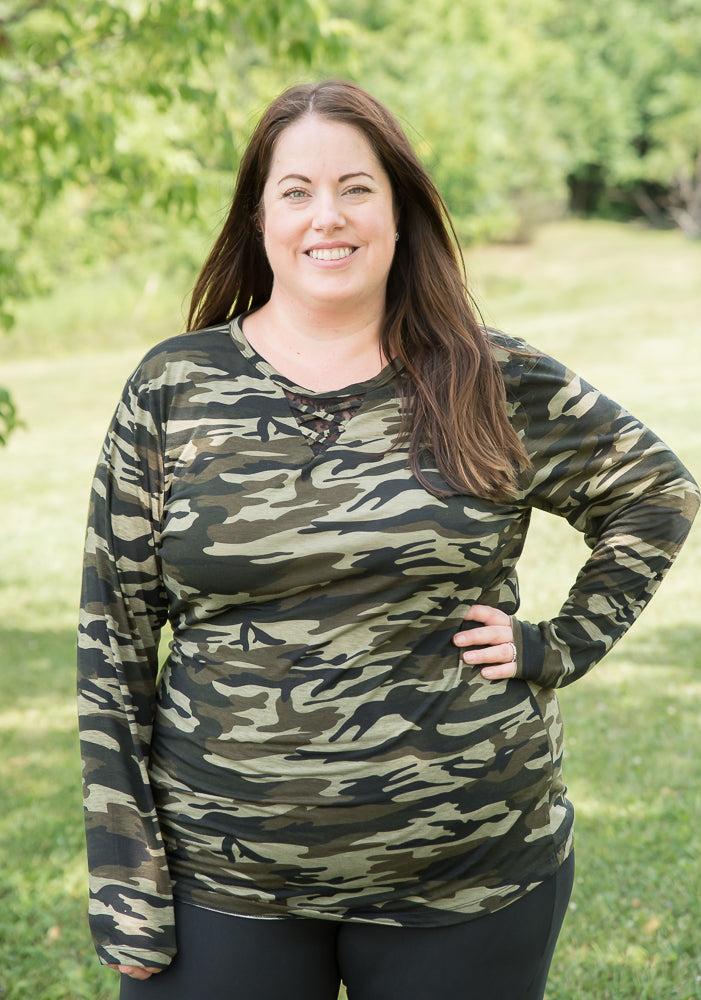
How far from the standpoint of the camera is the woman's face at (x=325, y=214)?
2145mm

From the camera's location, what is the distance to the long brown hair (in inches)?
82.7

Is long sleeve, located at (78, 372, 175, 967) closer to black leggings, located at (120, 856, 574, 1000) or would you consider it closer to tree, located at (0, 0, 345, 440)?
black leggings, located at (120, 856, 574, 1000)

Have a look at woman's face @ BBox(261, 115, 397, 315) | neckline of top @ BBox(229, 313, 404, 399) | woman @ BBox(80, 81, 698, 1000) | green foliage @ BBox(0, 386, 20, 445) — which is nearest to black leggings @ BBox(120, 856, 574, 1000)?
woman @ BBox(80, 81, 698, 1000)

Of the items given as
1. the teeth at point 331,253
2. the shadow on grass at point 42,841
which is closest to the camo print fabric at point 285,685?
the teeth at point 331,253

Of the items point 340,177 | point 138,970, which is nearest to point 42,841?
point 138,970

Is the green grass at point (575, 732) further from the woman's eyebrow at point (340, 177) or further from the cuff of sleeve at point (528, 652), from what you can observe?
the cuff of sleeve at point (528, 652)

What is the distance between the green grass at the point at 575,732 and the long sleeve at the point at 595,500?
84cm

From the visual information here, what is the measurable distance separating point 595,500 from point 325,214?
81 cm

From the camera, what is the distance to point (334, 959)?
2.06 metres

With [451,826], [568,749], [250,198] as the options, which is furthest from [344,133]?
[568,749]

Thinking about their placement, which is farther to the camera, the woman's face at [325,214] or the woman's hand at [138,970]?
the woman's face at [325,214]

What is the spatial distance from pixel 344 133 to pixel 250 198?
0.29 metres

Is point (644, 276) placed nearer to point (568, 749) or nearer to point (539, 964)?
point (568, 749)

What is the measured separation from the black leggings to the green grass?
1.27 m
